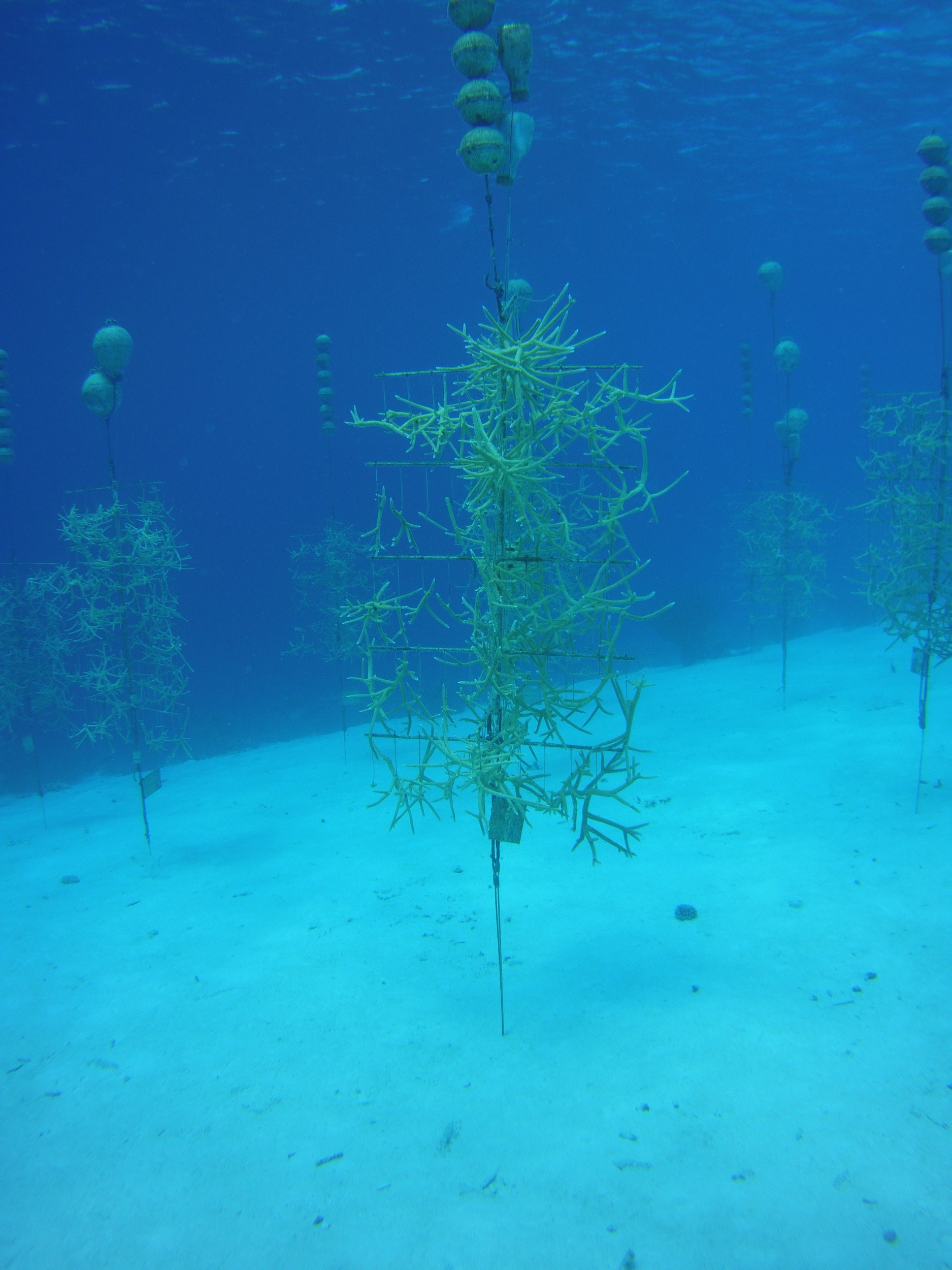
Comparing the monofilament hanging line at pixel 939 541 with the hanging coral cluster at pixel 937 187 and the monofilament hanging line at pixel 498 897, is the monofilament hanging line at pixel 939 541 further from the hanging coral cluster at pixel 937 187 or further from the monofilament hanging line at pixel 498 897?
the monofilament hanging line at pixel 498 897

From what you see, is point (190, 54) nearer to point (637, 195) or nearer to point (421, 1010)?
point (637, 195)

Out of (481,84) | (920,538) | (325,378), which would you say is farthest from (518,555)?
(325,378)

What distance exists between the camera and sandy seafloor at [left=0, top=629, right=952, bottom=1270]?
2.80 metres

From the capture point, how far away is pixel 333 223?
2664 centimetres

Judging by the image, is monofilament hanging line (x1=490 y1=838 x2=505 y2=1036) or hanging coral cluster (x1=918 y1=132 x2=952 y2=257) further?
hanging coral cluster (x1=918 y1=132 x2=952 y2=257)

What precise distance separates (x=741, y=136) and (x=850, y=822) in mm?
25421

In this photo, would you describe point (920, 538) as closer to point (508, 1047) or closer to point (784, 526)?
point (784, 526)

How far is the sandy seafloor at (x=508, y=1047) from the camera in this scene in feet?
9.18

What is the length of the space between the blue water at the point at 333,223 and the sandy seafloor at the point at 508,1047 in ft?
2.79

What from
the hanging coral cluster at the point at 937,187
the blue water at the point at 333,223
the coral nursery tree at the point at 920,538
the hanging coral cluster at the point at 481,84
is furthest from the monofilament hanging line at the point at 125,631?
the hanging coral cluster at the point at 937,187

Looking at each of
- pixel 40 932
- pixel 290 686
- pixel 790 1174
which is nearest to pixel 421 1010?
pixel 790 1174

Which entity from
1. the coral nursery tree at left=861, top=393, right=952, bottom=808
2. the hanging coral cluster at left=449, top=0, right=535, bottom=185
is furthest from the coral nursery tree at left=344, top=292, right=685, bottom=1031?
the coral nursery tree at left=861, top=393, right=952, bottom=808

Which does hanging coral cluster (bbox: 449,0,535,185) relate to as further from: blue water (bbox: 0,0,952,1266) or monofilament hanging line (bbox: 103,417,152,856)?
monofilament hanging line (bbox: 103,417,152,856)

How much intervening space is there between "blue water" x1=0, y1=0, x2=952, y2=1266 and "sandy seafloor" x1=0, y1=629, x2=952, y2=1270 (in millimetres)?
850
